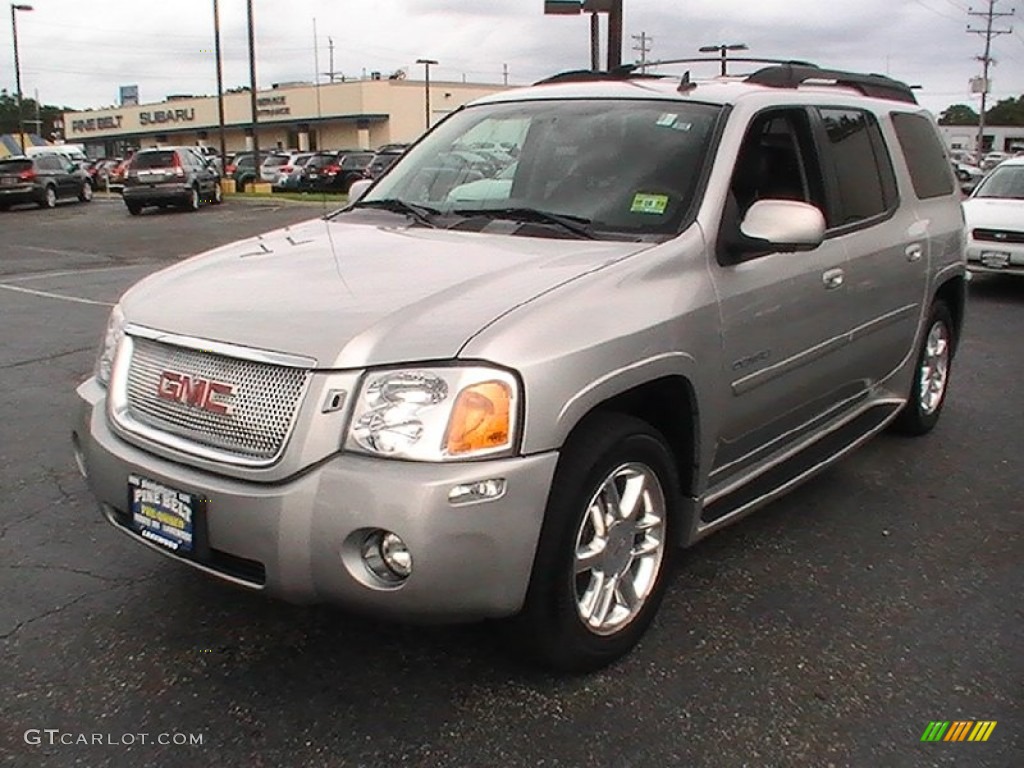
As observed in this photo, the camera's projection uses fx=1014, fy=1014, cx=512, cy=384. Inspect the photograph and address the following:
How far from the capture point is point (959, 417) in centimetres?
617

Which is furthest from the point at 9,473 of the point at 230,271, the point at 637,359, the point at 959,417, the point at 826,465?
the point at 959,417

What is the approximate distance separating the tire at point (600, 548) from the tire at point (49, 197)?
2920 cm

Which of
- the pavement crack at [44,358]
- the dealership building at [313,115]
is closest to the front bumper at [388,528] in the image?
the pavement crack at [44,358]

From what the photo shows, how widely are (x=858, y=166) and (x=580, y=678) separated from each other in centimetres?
275

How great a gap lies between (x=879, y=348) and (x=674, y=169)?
1.57 meters

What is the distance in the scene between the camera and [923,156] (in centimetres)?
531

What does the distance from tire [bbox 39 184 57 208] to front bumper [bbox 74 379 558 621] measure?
2910 cm

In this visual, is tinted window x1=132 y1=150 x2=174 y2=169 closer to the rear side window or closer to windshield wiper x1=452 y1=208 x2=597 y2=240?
the rear side window

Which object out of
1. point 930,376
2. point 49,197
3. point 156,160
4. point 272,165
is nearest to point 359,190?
point 930,376

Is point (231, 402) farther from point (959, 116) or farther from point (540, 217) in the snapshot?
point (959, 116)

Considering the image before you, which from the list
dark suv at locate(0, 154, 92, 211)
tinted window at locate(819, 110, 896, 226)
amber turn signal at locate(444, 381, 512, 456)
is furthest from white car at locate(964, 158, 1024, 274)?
dark suv at locate(0, 154, 92, 211)

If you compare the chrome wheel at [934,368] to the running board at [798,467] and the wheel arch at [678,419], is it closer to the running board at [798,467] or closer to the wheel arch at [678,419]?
the running board at [798,467]

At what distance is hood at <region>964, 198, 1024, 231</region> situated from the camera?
10977 mm

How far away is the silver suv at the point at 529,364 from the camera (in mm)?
2641
